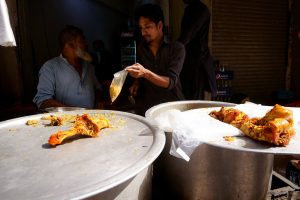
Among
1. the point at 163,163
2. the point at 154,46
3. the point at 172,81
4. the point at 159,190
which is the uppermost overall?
the point at 154,46

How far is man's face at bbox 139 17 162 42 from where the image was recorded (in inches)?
114

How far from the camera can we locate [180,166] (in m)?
1.54

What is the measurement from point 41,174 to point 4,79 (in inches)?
204

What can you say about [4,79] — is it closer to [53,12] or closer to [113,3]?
[53,12]

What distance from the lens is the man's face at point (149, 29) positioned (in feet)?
9.51

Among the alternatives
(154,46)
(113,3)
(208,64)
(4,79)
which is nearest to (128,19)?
(113,3)

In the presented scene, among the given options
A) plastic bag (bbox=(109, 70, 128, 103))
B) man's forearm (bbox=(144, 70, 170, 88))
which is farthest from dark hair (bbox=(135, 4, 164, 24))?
plastic bag (bbox=(109, 70, 128, 103))

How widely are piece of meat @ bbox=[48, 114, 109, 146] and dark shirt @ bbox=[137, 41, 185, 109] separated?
1297 millimetres

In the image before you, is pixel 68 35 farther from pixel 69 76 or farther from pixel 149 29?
pixel 149 29

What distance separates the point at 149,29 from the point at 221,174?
6.29 ft

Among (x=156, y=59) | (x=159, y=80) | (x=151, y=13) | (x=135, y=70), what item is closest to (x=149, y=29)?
(x=151, y=13)

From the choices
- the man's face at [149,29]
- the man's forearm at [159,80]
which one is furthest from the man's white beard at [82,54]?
the man's forearm at [159,80]

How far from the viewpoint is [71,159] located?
133 centimetres

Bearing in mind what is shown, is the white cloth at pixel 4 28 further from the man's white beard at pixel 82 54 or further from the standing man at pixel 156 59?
the man's white beard at pixel 82 54
